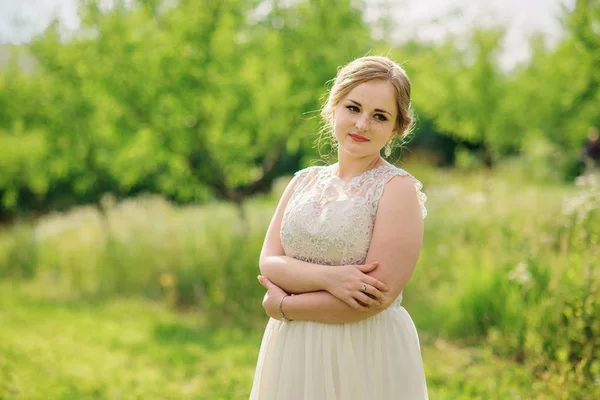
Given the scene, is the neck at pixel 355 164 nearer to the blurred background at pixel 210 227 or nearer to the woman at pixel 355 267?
the woman at pixel 355 267

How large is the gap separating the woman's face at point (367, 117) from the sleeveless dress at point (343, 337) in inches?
5.2

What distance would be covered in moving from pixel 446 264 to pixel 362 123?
498 cm

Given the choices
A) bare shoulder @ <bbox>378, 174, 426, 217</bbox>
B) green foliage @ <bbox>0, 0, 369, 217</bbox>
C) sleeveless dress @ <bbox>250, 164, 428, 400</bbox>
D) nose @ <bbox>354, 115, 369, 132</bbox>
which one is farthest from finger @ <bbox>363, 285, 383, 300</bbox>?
green foliage @ <bbox>0, 0, 369, 217</bbox>

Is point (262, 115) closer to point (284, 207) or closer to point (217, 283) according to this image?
point (217, 283)

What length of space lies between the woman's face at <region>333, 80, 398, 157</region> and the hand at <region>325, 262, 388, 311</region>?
1.66ft

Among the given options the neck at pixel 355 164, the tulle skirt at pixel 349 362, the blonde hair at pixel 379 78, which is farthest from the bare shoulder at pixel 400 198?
the tulle skirt at pixel 349 362

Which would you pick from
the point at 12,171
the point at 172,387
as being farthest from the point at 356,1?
the point at 12,171

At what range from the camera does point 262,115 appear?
8.05 metres

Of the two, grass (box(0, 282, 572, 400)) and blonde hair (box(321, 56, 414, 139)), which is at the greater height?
blonde hair (box(321, 56, 414, 139))

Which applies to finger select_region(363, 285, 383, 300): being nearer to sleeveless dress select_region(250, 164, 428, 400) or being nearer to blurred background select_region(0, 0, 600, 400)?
sleeveless dress select_region(250, 164, 428, 400)

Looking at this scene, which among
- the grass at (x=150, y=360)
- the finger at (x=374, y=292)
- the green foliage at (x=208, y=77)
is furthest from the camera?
the green foliage at (x=208, y=77)

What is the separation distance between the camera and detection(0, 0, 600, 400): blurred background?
4598 millimetres

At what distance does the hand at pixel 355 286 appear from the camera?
207 centimetres

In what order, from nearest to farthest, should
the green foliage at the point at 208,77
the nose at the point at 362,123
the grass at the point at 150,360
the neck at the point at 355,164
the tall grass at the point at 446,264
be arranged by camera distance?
1. the nose at the point at 362,123
2. the neck at the point at 355,164
3. the tall grass at the point at 446,264
4. the grass at the point at 150,360
5. the green foliage at the point at 208,77
